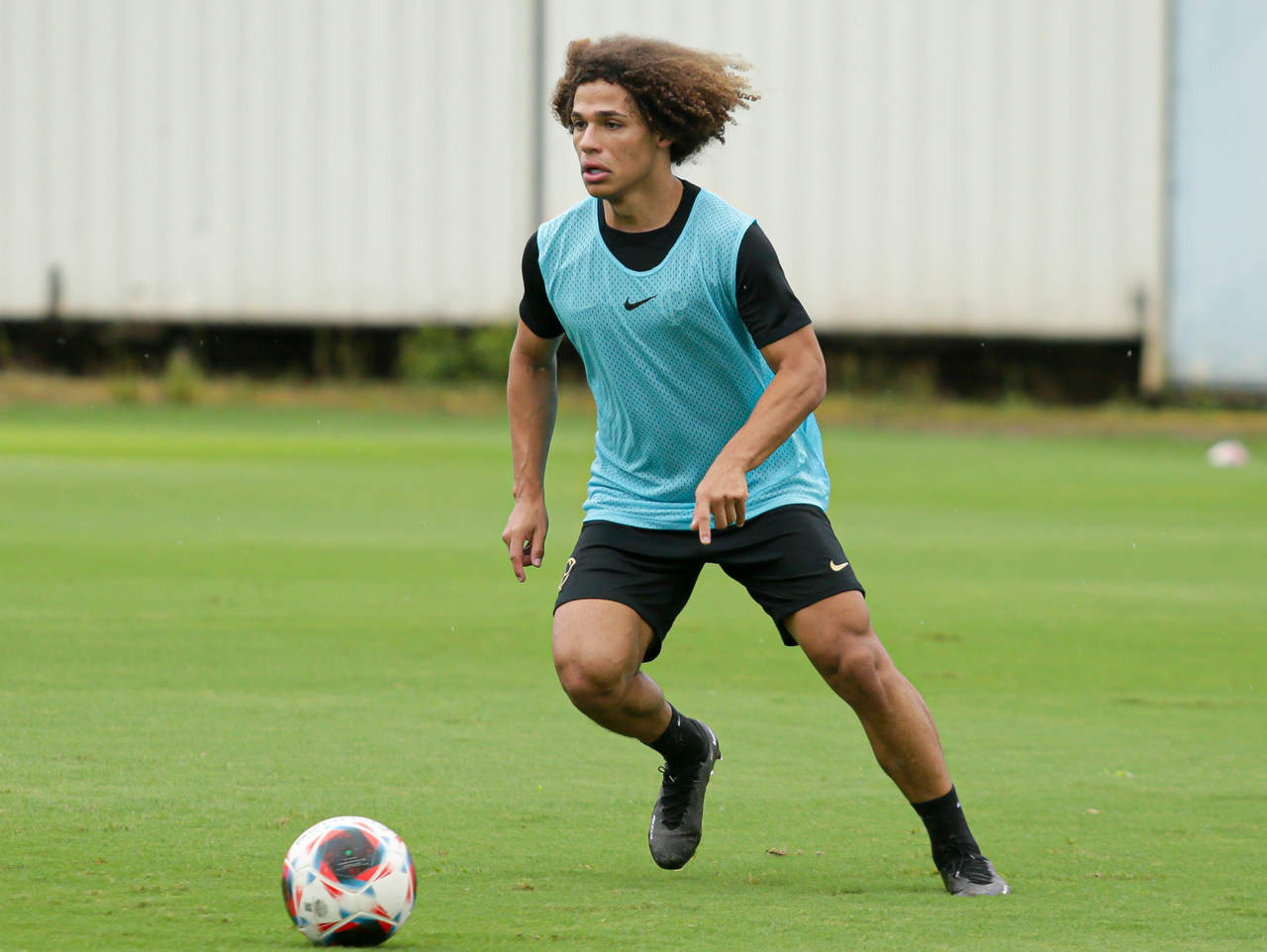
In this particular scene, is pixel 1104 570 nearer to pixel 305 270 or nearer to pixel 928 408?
pixel 928 408

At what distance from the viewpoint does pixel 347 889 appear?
418cm

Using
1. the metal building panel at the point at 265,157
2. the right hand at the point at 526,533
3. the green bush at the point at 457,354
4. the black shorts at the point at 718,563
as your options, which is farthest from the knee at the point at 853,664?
the metal building panel at the point at 265,157

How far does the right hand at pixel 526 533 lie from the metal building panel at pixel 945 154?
72.6 ft

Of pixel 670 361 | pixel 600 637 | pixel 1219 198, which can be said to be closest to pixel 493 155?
pixel 1219 198

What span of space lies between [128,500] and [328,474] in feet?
9.12

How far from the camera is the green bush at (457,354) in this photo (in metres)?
27.9

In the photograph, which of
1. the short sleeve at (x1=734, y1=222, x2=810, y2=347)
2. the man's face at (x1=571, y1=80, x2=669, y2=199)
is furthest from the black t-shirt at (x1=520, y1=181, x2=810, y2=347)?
the man's face at (x1=571, y1=80, x2=669, y2=199)

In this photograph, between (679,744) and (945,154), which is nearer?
(679,744)

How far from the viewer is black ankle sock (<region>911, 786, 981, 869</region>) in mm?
4867

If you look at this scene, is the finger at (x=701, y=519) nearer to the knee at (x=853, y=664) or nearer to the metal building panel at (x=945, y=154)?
the knee at (x=853, y=664)

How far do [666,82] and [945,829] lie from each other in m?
1.89

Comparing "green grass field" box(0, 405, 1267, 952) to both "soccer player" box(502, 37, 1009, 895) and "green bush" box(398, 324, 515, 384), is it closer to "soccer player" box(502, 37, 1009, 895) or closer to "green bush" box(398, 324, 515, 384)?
"soccer player" box(502, 37, 1009, 895)

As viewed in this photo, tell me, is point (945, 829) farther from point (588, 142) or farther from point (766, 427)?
point (588, 142)

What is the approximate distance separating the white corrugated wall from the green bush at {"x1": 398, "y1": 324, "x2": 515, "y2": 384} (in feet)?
0.94
